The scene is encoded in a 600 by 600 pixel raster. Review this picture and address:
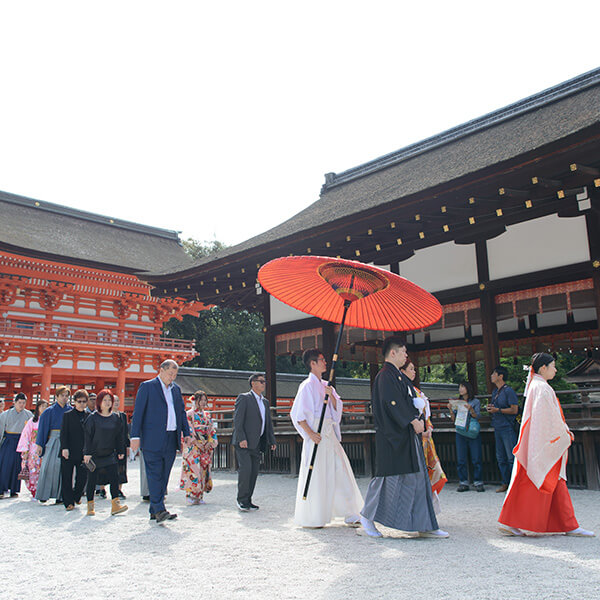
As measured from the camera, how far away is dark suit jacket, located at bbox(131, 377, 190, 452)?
5086mm

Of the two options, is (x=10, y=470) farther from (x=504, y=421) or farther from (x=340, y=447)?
(x=504, y=421)

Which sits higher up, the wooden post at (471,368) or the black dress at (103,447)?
the wooden post at (471,368)

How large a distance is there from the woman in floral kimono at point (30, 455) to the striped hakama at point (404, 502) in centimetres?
529

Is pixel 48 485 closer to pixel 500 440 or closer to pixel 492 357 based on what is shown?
pixel 500 440

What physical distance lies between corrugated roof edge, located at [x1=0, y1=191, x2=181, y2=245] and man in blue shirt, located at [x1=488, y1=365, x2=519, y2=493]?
2197 centimetres

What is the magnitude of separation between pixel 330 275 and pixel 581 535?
2699mm

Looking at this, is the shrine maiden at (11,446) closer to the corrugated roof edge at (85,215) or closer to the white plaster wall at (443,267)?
the white plaster wall at (443,267)

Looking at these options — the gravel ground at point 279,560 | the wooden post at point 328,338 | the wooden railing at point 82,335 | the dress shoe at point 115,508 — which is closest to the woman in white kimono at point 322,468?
the gravel ground at point 279,560

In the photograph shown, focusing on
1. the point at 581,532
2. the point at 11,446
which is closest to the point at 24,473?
the point at 11,446

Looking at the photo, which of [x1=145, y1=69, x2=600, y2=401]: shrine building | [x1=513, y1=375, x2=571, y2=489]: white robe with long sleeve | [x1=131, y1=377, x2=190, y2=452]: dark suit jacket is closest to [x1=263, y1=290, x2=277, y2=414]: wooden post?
[x1=145, y1=69, x2=600, y2=401]: shrine building

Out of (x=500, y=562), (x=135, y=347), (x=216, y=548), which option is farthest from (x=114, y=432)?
(x=135, y=347)

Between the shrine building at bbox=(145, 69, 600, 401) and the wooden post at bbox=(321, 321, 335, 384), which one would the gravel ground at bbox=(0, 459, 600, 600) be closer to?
the shrine building at bbox=(145, 69, 600, 401)

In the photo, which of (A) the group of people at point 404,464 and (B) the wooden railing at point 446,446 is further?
(B) the wooden railing at point 446,446

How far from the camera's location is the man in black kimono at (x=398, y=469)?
4145 mm
